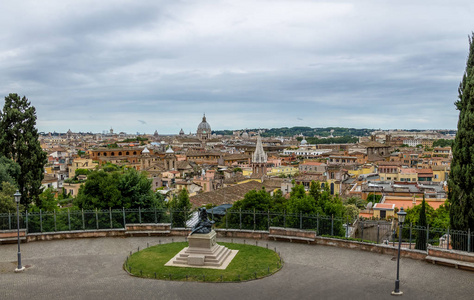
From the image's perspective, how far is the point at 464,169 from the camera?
46.2 feet

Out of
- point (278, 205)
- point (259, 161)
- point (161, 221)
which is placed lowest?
point (278, 205)

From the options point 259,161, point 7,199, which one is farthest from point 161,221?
point 259,161

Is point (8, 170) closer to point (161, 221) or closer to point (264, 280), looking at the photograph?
point (161, 221)

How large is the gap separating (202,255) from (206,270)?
0.71 m

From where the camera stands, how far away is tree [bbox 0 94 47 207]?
858 inches

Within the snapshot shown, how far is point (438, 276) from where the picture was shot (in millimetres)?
12562

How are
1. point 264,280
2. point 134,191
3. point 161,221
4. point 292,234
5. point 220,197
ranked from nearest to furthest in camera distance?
point 264,280 < point 292,234 < point 161,221 < point 134,191 < point 220,197

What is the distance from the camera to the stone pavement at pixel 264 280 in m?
11.3

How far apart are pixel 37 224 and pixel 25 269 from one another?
14.3 feet

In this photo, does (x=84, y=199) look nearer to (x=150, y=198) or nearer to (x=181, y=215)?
(x=150, y=198)

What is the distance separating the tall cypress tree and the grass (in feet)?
22.3

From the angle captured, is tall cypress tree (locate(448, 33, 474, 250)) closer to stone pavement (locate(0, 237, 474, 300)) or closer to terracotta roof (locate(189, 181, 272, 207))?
stone pavement (locate(0, 237, 474, 300))

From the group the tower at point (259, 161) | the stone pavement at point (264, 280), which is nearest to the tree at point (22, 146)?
the stone pavement at point (264, 280)

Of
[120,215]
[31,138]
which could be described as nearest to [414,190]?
[120,215]
